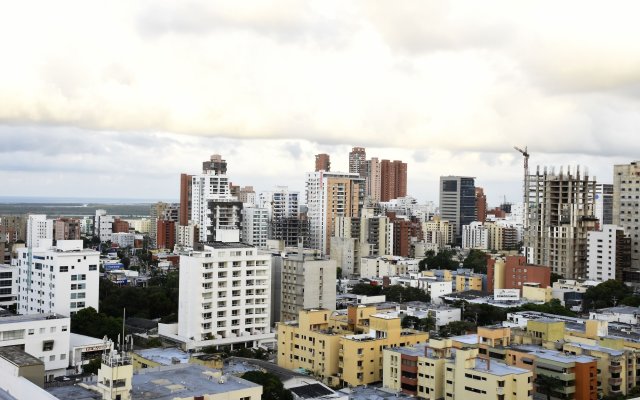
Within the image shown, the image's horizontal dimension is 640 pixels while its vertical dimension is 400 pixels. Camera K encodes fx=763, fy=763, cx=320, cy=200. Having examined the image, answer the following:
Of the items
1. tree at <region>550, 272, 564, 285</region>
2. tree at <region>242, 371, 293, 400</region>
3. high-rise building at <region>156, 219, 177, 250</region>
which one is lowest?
tree at <region>242, 371, 293, 400</region>

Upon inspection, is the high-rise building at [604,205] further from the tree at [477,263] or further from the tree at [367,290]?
the tree at [367,290]

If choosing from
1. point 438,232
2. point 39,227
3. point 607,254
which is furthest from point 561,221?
point 39,227

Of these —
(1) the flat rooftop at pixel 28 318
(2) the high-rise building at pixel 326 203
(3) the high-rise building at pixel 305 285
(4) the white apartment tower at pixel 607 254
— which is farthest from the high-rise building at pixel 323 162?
(1) the flat rooftop at pixel 28 318

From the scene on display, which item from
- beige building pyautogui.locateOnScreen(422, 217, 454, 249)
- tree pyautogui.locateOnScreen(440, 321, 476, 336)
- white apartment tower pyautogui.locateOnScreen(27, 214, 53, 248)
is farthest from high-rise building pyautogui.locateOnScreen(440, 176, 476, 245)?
tree pyautogui.locateOnScreen(440, 321, 476, 336)

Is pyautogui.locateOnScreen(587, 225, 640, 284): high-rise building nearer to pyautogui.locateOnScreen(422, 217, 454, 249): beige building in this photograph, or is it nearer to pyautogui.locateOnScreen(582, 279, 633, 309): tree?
pyautogui.locateOnScreen(582, 279, 633, 309): tree

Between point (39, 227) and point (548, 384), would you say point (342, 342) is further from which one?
point (39, 227)

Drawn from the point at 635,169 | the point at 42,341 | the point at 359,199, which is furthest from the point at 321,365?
the point at 359,199

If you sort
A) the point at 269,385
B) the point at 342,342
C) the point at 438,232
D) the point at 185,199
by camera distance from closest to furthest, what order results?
the point at 269,385 < the point at 342,342 < the point at 185,199 < the point at 438,232
